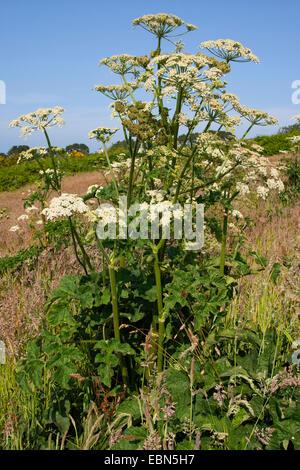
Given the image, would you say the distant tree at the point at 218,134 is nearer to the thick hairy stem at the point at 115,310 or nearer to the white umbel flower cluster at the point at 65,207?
the white umbel flower cluster at the point at 65,207

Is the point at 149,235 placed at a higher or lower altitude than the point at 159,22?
lower

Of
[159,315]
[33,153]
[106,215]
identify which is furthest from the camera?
[33,153]

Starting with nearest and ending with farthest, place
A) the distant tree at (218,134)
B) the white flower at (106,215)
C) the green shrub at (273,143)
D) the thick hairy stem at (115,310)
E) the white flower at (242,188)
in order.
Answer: the white flower at (106,215) < the thick hairy stem at (115,310) < the distant tree at (218,134) < the white flower at (242,188) < the green shrub at (273,143)

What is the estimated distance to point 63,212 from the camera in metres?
2.24

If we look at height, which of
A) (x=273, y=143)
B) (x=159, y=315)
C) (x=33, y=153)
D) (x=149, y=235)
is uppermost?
(x=273, y=143)

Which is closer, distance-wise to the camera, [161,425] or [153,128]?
[161,425]

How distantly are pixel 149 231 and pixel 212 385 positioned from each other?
1066mm

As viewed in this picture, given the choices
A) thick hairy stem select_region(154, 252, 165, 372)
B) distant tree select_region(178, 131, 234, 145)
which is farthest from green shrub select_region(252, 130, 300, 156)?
thick hairy stem select_region(154, 252, 165, 372)

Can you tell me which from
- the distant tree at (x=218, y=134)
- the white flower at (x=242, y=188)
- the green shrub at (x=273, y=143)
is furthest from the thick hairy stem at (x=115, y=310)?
the green shrub at (x=273, y=143)

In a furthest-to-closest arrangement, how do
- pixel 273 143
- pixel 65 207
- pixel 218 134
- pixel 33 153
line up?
pixel 273 143, pixel 33 153, pixel 218 134, pixel 65 207

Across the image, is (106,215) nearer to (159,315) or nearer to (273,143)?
(159,315)

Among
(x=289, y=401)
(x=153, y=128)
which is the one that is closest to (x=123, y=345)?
(x=289, y=401)

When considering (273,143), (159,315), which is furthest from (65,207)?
(273,143)
